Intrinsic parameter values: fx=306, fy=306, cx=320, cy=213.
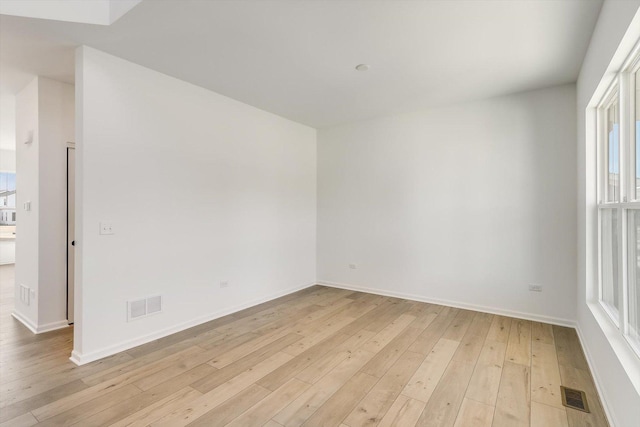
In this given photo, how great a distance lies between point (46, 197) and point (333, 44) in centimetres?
347

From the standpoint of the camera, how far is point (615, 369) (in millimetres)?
1778

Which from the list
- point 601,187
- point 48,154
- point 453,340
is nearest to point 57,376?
point 48,154

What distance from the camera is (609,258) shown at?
246 cm

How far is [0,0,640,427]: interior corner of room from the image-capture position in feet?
8.78

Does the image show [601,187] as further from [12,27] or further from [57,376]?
[12,27]

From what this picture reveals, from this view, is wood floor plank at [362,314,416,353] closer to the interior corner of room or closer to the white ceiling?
the interior corner of room

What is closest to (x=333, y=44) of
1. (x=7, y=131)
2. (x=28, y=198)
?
(x=28, y=198)

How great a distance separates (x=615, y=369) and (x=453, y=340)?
1459 millimetres

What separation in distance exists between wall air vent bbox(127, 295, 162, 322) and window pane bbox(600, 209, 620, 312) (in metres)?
3.98

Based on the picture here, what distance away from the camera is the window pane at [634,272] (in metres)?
1.73

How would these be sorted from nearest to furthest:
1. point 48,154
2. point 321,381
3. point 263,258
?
point 321,381
point 48,154
point 263,258

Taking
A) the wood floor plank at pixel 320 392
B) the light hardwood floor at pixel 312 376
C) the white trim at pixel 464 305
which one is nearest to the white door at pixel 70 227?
the light hardwood floor at pixel 312 376

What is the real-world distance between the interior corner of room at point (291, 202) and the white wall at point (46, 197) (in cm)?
2

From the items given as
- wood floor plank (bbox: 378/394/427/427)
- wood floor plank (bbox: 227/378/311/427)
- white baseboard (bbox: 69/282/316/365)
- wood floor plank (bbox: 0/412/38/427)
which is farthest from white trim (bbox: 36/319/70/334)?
wood floor plank (bbox: 378/394/427/427)
